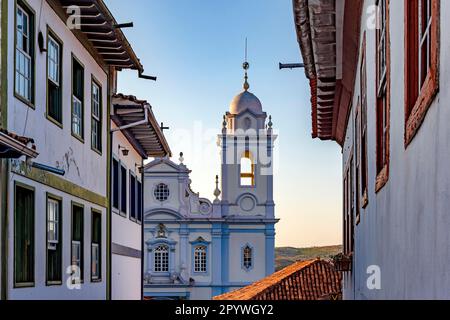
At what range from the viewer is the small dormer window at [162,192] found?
57188 mm

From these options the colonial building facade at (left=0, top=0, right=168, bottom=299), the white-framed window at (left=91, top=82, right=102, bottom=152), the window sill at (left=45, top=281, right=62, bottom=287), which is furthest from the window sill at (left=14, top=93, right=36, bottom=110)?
the white-framed window at (left=91, top=82, right=102, bottom=152)

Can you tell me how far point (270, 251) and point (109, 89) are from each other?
138 feet

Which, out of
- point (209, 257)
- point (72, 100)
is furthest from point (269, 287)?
point (209, 257)

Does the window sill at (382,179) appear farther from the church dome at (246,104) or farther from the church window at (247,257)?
the church dome at (246,104)

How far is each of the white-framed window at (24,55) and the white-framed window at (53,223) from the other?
1752 mm

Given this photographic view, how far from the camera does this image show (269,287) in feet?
103

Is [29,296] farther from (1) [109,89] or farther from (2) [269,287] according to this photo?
(2) [269,287]

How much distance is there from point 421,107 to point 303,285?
2872cm

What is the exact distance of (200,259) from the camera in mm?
57812

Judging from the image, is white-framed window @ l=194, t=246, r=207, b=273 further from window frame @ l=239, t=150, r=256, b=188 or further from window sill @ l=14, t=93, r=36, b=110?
window sill @ l=14, t=93, r=36, b=110

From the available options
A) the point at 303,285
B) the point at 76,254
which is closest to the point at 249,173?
the point at 303,285

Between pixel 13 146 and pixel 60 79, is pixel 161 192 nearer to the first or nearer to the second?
pixel 60 79

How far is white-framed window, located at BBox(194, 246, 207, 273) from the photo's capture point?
5762cm

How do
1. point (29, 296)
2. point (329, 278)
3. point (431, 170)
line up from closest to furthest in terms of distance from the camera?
point (431, 170) < point (29, 296) < point (329, 278)
